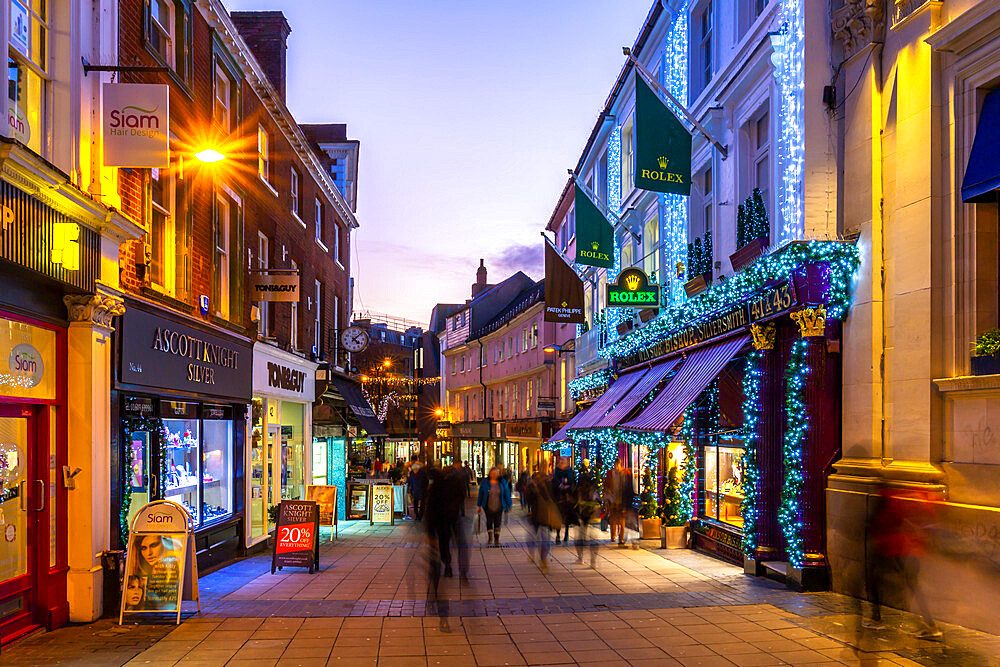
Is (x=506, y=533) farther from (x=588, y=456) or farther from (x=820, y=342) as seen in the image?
(x=820, y=342)

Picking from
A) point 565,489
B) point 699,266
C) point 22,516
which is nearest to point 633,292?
point 699,266

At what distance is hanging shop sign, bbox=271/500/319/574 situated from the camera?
1474 cm

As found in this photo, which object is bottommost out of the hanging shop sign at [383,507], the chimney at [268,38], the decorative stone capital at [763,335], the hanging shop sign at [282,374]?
the hanging shop sign at [383,507]

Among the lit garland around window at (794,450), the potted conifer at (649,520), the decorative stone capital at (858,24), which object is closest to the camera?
the decorative stone capital at (858,24)

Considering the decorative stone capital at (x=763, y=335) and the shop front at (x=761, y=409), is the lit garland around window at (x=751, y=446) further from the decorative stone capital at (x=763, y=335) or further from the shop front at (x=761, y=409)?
the decorative stone capital at (x=763, y=335)

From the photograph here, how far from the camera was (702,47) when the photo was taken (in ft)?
61.4

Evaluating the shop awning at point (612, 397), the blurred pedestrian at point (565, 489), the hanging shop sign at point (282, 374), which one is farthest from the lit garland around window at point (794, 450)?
the hanging shop sign at point (282, 374)

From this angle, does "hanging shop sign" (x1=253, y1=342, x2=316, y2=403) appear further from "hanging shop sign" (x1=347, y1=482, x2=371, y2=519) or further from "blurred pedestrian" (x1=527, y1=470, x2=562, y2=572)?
"blurred pedestrian" (x1=527, y1=470, x2=562, y2=572)

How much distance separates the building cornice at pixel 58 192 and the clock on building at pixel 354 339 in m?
13.5

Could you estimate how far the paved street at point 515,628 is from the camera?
8.56m

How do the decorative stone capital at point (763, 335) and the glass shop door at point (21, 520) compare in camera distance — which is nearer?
the glass shop door at point (21, 520)

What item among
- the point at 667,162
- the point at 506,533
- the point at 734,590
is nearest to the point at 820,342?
the point at 734,590

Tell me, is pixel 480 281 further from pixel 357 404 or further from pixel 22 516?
pixel 22 516

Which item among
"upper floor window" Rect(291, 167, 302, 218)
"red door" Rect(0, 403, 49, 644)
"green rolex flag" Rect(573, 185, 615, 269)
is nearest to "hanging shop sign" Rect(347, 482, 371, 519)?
"upper floor window" Rect(291, 167, 302, 218)
